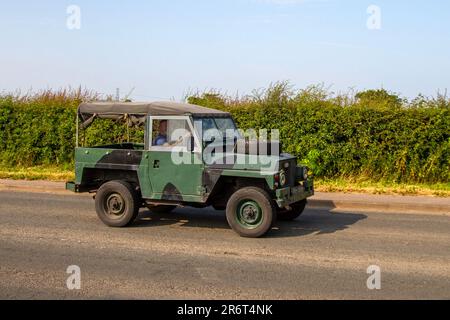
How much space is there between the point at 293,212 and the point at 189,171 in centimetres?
226

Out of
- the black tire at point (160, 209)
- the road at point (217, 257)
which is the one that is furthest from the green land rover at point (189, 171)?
the black tire at point (160, 209)

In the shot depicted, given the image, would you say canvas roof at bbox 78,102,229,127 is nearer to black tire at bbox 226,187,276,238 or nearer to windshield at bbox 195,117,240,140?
windshield at bbox 195,117,240,140

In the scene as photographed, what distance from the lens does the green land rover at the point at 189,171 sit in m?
8.30

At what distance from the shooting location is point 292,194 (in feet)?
28.0

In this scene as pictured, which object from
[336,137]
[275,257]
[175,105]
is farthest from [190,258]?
[336,137]

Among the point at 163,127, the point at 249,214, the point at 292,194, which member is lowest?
the point at 249,214

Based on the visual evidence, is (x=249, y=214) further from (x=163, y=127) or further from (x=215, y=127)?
(x=163, y=127)

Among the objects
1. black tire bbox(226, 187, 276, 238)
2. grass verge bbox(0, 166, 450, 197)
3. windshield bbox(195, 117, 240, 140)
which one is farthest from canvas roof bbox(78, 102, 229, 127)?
grass verge bbox(0, 166, 450, 197)

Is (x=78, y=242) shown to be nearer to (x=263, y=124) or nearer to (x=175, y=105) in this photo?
(x=175, y=105)

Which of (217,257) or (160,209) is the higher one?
(160,209)

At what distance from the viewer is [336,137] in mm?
14984

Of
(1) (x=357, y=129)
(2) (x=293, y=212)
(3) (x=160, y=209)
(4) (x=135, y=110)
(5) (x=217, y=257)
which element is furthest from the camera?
(1) (x=357, y=129)

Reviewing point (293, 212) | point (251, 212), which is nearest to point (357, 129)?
point (293, 212)

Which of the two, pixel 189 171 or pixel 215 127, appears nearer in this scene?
pixel 189 171
